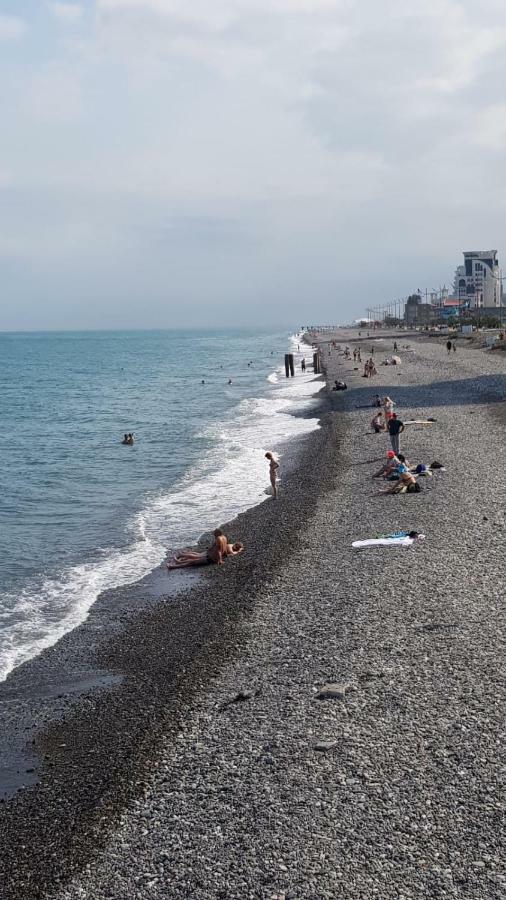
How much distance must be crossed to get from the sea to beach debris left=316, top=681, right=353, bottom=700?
5.71 m

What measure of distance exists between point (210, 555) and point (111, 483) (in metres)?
11.7

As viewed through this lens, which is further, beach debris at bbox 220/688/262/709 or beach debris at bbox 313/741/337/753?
beach debris at bbox 220/688/262/709

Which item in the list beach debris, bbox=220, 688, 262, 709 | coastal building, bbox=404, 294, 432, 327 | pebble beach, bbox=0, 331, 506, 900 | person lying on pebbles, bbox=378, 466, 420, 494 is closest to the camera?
pebble beach, bbox=0, 331, 506, 900

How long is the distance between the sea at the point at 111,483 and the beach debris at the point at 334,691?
18.7 feet

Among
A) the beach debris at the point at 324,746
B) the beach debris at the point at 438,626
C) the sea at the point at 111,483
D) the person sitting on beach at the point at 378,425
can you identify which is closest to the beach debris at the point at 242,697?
the beach debris at the point at 324,746

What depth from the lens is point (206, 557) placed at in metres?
18.3

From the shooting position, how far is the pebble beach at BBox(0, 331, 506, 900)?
736cm

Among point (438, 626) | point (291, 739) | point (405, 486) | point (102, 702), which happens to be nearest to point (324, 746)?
point (291, 739)

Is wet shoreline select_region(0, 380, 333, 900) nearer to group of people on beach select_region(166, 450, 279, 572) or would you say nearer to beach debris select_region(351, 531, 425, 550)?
group of people on beach select_region(166, 450, 279, 572)

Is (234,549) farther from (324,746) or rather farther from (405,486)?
(324,746)

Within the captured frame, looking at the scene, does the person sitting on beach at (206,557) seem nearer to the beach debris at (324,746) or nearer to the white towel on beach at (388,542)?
the white towel on beach at (388,542)

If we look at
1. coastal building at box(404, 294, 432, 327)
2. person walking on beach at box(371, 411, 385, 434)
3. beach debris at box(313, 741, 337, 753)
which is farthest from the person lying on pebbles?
coastal building at box(404, 294, 432, 327)

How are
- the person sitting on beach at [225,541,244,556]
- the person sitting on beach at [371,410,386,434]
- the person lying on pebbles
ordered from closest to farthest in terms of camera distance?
the person sitting on beach at [225,541,244,556] → the person lying on pebbles → the person sitting on beach at [371,410,386,434]

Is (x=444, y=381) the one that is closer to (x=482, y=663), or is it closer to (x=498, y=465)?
(x=498, y=465)
